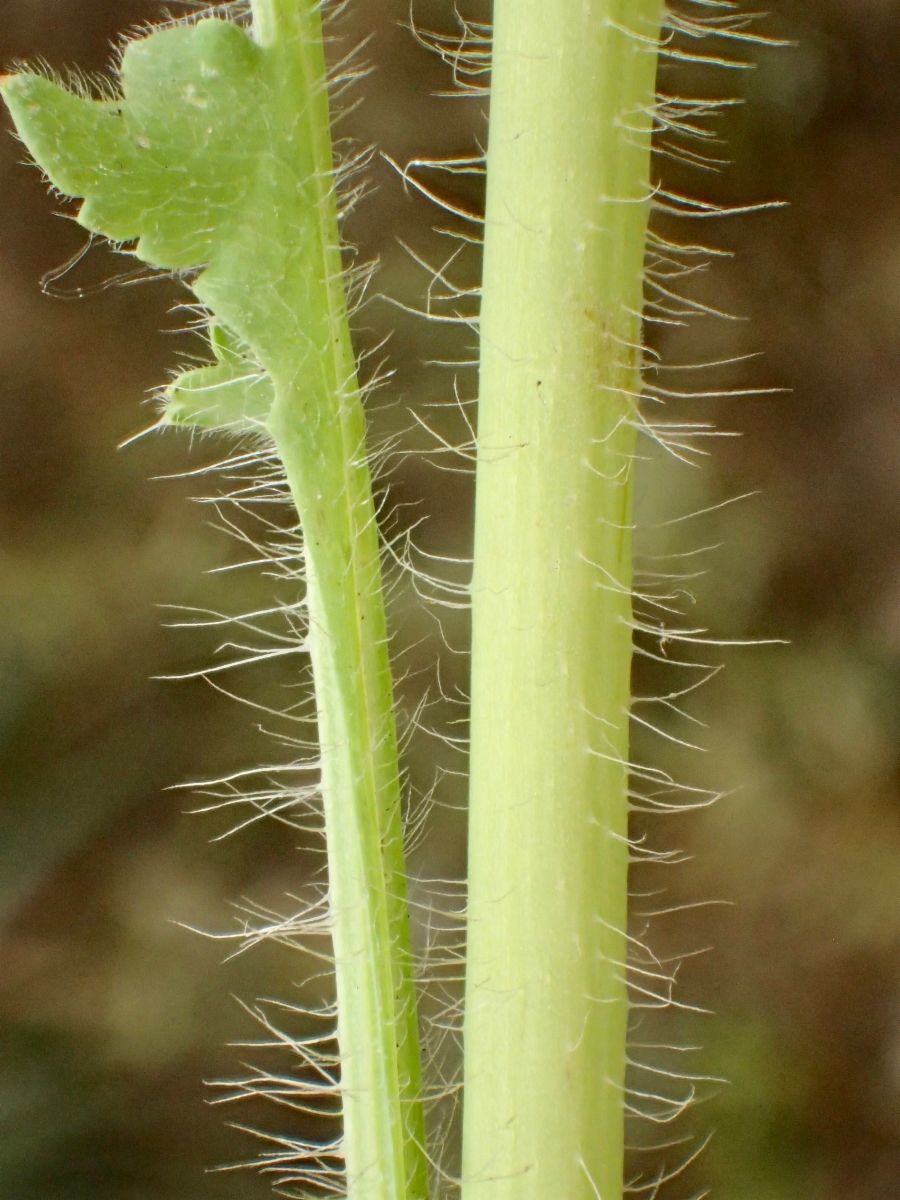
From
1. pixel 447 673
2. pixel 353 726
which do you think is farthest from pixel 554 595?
pixel 447 673

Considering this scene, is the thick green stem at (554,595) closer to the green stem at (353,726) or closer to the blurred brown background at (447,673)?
the green stem at (353,726)

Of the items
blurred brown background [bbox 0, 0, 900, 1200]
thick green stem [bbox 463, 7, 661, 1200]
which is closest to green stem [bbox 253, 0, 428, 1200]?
thick green stem [bbox 463, 7, 661, 1200]

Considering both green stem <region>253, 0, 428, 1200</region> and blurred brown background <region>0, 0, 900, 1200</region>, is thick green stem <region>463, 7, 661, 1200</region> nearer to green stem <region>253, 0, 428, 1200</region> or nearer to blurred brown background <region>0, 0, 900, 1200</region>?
green stem <region>253, 0, 428, 1200</region>

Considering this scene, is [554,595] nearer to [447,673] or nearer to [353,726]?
[353,726]

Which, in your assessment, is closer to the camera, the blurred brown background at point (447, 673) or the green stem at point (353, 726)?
the green stem at point (353, 726)

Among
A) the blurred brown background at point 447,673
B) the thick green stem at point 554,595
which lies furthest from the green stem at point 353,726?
the blurred brown background at point 447,673
